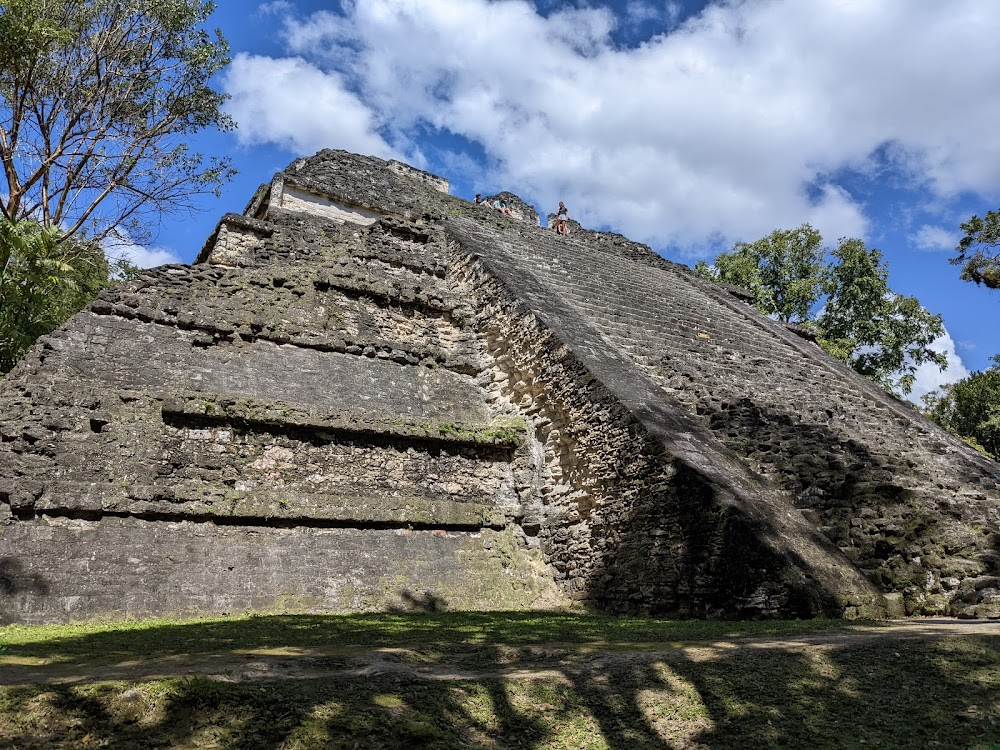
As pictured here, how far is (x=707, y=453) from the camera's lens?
6355mm

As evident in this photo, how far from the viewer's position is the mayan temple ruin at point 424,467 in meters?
5.30

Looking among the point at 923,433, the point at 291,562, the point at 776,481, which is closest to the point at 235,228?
the point at 291,562

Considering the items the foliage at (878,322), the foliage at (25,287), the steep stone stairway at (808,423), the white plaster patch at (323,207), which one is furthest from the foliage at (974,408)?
the foliage at (25,287)

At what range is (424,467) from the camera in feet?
23.0

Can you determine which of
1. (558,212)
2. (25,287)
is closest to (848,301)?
(558,212)

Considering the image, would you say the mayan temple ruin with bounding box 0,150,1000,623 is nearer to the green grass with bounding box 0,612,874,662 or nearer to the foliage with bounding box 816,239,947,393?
the green grass with bounding box 0,612,874,662

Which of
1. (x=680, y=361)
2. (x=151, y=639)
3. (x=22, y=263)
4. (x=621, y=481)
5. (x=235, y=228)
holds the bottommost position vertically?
(x=151, y=639)

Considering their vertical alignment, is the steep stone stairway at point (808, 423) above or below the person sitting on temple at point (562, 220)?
below

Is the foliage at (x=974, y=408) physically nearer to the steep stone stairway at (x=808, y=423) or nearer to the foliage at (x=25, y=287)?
the steep stone stairway at (x=808, y=423)

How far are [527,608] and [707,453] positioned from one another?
83.9 inches

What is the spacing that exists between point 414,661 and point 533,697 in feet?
1.98

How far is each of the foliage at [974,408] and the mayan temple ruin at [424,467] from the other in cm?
1785

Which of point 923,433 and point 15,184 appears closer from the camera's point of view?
point 923,433

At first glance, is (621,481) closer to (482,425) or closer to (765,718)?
(482,425)
